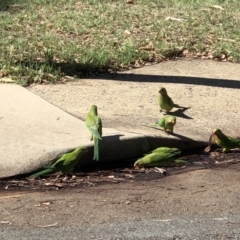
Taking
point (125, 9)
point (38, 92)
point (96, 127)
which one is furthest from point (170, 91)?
point (125, 9)

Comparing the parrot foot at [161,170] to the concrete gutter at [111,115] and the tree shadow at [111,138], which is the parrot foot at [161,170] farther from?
the tree shadow at [111,138]

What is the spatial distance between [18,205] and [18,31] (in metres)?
5.11

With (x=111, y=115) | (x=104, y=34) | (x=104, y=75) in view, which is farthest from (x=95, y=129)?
(x=104, y=34)

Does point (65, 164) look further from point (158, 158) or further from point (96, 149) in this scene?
point (158, 158)

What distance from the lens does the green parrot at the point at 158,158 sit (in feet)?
20.9

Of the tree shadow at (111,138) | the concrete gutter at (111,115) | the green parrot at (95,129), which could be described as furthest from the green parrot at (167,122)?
the green parrot at (95,129)

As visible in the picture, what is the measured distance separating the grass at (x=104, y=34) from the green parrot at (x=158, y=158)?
2.15 m

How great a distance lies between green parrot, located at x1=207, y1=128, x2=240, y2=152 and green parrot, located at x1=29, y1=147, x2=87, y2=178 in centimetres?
134

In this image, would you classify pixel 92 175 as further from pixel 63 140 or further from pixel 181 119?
pixel 181 119

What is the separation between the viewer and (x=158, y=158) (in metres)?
6.37

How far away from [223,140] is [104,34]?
3.94 meters

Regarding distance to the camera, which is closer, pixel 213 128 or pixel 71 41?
pixel 213 128

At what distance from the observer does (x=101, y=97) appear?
7.80 meters

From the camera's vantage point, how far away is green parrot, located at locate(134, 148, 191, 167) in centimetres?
636
